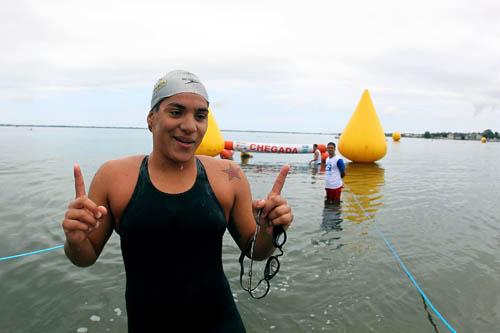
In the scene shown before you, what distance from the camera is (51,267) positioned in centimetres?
571

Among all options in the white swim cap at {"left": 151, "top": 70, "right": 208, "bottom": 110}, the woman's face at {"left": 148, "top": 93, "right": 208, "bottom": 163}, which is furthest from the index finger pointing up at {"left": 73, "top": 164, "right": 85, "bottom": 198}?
the white swim cap at {"left": 151, "top": 70, "right": 208, "bottom": 110}

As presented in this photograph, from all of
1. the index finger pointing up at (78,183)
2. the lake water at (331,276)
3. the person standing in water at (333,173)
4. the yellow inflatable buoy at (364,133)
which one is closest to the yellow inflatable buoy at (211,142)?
the yellow inflatable buoy at (364,133)

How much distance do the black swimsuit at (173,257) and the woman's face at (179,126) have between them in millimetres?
173

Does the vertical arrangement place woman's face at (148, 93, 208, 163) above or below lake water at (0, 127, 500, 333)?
above

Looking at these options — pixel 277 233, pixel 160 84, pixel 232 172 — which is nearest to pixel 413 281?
pixel 277 233

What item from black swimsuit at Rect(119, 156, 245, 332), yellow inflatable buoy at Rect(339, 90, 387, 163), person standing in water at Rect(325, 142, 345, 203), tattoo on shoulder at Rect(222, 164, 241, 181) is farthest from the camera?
yellow inflatable buoy at Rect(339, 90, 387, 163)

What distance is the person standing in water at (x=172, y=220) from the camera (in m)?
1.74

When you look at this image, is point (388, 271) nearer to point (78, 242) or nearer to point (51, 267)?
point (78, 242)

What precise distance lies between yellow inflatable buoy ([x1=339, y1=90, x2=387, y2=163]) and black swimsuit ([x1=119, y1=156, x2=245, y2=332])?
68.3ft

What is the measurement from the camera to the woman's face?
5.77 feet

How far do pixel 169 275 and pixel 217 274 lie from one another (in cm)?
29

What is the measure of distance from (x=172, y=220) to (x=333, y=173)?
27.7 feet

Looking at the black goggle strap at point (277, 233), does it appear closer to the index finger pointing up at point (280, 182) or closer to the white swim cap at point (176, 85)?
the index finger pointing up at point (280, 182)

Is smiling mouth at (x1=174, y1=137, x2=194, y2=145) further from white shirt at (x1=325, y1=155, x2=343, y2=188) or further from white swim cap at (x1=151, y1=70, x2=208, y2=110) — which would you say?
white shirt at (x1=325, y1=155, x2=343, y2=188)
